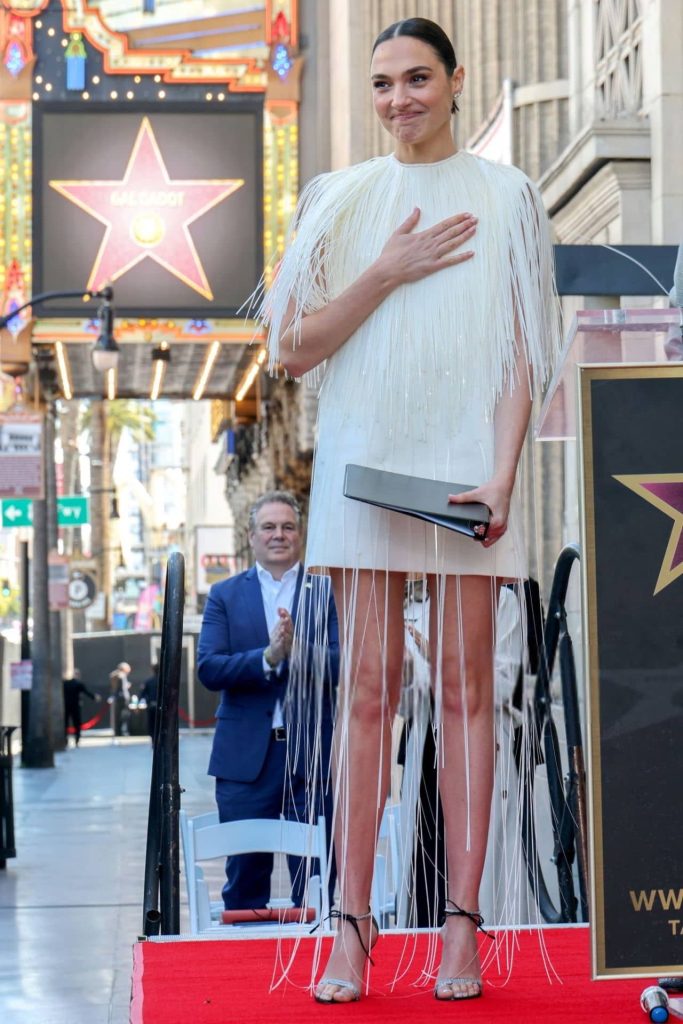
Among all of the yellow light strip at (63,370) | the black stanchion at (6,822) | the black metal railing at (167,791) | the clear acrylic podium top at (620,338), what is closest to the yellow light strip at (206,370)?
the yellow light strip at (63,370)

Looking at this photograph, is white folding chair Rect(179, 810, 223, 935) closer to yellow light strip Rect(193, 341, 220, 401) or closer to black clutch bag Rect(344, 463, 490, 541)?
black clutch bag Rect(344, 463, 490, 541)

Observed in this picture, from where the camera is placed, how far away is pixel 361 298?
12.1ft

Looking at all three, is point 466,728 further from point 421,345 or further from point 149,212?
point 149,212

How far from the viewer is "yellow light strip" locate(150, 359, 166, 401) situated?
27681mm

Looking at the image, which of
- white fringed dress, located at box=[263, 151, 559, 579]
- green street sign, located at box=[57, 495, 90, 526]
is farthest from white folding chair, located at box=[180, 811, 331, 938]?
green street sign, located at box=[57, 495, 90, 526]

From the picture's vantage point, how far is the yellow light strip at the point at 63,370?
85.1ft

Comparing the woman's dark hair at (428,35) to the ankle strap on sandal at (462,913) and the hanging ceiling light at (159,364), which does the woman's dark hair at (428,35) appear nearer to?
the ankle strap on sandal at (462,913)

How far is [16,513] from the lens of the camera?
24.9 meters

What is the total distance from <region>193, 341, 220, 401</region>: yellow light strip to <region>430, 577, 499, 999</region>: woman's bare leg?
70.6 feet

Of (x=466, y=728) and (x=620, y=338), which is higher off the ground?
(x=620, y=338)

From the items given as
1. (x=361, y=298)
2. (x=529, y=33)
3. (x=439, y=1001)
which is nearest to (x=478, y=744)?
(x=439, y=1001)

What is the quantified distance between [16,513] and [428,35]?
21795mm

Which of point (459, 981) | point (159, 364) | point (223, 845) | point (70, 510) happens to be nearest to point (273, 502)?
point (223, 845)

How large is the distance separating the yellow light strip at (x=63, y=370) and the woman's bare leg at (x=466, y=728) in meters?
21.9
